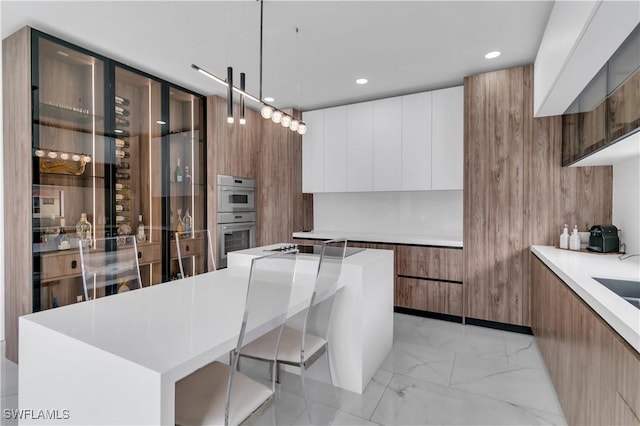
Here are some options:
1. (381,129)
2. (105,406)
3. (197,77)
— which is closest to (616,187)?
(381,129)

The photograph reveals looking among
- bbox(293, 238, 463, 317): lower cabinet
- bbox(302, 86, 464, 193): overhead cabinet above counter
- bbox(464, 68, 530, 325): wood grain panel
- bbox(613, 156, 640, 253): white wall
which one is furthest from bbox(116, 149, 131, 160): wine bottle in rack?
bbox(613, 156, 640, 253): white wall

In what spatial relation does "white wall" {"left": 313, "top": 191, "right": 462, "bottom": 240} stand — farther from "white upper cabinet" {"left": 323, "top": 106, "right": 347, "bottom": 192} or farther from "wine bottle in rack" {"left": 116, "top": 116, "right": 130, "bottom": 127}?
"wine bottle in rack" {"left": 116, "top": 116, "right": 130, "bottom": 127}

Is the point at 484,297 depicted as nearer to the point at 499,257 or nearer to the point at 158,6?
the point at 499,257

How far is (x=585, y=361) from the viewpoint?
4.85ft

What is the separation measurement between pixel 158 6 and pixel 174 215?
6.89 feet

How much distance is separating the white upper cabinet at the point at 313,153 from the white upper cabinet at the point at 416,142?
1.09m

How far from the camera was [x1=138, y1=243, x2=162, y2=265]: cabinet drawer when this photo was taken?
3260 mm

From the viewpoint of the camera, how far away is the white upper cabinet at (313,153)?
14.0 feet

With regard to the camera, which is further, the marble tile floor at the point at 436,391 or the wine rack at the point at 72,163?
the wine rack at the point at 72,163

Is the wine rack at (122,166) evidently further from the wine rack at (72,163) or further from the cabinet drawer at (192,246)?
the cabinet drawer at (192,246)

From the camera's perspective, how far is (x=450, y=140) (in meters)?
3.46

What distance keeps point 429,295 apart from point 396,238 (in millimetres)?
694

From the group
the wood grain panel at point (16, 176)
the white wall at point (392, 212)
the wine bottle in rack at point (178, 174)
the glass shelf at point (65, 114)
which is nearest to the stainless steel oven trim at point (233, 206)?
the wine bottle in rack at point (178, 174)

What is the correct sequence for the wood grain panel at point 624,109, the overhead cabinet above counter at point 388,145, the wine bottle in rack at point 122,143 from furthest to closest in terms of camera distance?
the overhead cabinet above counter at point 388,145
the wine bottle in rack at point 122,143
the wood grain panel at point 624,109
